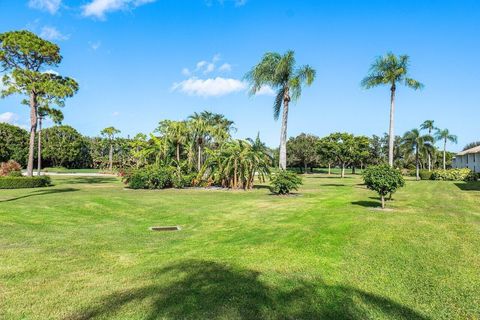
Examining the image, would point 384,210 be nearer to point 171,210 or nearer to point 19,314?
point 171,210

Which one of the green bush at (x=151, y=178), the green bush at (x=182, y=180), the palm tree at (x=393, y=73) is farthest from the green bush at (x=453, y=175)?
the green bush at (x=151, y=178)

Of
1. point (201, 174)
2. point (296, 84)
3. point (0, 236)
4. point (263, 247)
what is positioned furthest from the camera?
point (201, 174)

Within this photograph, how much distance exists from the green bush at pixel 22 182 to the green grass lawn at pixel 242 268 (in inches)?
665

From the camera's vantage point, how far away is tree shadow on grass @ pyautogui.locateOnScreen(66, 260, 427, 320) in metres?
4.60

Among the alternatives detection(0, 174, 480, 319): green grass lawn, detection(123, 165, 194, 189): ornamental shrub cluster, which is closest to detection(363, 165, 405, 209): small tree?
detection(0, 174, 480, 319): green grass lawn

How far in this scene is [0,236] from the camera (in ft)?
30.4

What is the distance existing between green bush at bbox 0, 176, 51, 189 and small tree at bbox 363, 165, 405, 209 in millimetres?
25491

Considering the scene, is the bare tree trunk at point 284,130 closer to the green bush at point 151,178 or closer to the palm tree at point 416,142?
the green bush at point 151,178

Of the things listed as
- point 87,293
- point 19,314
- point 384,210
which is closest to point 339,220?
point 384,210

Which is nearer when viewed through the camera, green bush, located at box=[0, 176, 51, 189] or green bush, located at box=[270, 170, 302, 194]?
green bush, located at box=[270, 170, 302, 194]

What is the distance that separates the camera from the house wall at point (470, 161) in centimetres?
5384

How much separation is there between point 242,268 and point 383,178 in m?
9.43

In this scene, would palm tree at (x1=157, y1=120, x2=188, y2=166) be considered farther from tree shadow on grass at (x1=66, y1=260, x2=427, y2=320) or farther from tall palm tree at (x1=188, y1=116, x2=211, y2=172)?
tree shadow on grass at (x1=66, y1=260, x2=427, y2=320)

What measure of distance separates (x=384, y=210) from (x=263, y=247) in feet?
26.0
